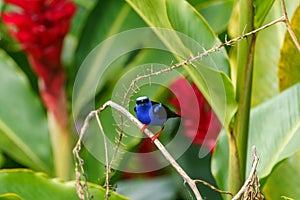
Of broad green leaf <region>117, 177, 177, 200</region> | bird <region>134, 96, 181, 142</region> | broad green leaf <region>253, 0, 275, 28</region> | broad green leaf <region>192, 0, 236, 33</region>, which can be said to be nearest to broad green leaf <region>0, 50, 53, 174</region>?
broad green leaf <region>117, 177, 177, 200</region>

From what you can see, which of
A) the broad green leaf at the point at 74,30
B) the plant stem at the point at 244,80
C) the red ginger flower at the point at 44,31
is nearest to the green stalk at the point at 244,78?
the plant stem at the point at 244,80

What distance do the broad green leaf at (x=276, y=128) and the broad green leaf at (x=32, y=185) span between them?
1.21 ft

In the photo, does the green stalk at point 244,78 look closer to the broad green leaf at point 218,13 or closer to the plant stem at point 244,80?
the plant stem at point 244,80

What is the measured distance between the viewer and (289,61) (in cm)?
158

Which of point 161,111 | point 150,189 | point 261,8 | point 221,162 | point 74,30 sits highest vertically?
point 74,30

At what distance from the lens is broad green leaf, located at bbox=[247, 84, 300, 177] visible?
1433 millimetres

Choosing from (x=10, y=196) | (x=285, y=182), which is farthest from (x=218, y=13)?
(x=10, y=196)

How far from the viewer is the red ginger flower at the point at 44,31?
1778 mm

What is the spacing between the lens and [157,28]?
4.51 ft

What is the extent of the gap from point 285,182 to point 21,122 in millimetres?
807

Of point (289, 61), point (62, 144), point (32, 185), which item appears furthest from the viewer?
point (62, 144)

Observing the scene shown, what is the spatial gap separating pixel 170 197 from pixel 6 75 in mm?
575

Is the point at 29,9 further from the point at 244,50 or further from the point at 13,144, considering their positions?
the point at 244,50

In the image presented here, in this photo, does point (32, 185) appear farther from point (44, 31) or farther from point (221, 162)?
point (44, 31)
